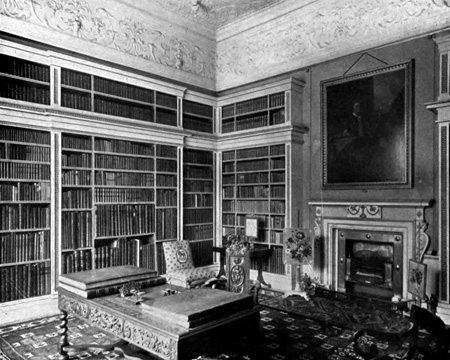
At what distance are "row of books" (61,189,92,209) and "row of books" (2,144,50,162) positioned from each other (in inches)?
21.8

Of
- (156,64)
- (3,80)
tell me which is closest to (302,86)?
(156,64)

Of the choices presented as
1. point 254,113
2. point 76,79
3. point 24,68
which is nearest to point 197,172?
point 254,113

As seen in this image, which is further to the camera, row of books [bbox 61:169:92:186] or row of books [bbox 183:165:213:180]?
row of books [bbox 183:165:213:180]

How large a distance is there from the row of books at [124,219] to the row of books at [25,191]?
80 centimetres

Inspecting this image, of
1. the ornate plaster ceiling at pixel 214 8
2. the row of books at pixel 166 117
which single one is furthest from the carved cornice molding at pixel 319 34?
the row of books at pixel 166 117

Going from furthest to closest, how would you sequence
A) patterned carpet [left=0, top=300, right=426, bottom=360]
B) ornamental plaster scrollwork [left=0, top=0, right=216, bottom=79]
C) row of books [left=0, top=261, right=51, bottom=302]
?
ornamental plaster scrollwork [left=0, top=0, right=216, bottom=79] < row of books [left=0, top=261, right=51, bottom=302] < patterned carpet [left=0, top=300, right=426, bottom=360]

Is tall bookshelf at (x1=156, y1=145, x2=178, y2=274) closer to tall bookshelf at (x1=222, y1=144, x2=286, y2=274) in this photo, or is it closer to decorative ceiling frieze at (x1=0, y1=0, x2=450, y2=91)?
tall bookshelf at (x1=222, y1=144, x2=286, y2=274)

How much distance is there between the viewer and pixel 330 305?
523cm

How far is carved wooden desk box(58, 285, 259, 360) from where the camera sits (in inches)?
89.3

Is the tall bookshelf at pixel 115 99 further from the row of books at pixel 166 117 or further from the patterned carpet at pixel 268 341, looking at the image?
the patterned carpet at pixel 268 341

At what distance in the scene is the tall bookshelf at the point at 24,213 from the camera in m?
4.63

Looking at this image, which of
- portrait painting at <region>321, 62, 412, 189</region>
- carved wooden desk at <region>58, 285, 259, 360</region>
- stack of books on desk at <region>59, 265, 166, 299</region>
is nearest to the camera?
carved wooden desk at <region>58, 285, 259, 360</region>

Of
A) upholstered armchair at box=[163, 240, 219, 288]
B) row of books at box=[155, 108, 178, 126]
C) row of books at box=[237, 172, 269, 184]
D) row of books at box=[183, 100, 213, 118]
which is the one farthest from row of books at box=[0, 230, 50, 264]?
row of books at box=[237, 172, 269, 184]

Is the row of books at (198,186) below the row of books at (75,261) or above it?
above
